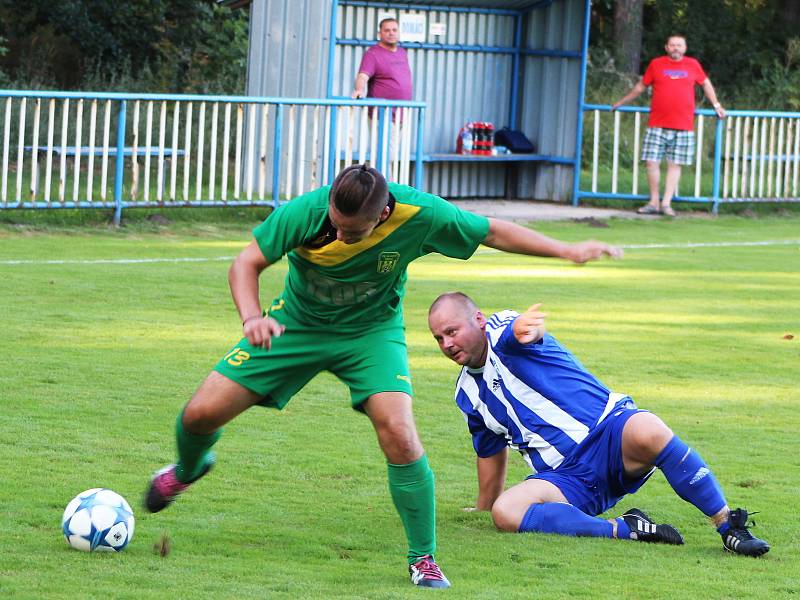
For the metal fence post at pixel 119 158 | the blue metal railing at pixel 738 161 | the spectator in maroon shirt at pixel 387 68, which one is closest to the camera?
the metal fence post at pixel 119 158

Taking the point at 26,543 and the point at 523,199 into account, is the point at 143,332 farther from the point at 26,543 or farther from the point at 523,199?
the point at 523,199

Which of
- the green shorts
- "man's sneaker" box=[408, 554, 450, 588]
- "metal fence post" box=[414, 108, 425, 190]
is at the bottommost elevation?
"man's sneaker" box=[408, 554, 450, 588]

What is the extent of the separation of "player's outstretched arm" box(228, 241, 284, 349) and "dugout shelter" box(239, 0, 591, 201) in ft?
46.9

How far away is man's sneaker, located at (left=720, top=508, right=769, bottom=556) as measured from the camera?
5711 millimetres

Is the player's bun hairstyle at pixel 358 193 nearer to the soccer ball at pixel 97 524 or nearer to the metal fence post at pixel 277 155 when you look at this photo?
the soccer ball at pixel 97 524

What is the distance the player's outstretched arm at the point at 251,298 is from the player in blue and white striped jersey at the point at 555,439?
875 mm

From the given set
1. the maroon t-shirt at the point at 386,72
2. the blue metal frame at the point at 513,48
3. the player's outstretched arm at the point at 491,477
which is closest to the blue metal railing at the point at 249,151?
the maroon t-shirt at the point at 386,72

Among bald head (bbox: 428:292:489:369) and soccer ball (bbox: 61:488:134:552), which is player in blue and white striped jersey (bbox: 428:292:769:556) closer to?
bald head (bbox: 428:292:489:369)

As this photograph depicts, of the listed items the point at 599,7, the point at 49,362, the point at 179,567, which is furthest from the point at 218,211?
the point at 599,7

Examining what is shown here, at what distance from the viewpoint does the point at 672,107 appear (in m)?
19.2

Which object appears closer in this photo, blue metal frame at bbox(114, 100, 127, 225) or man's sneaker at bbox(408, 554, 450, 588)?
man's sneaker at bbox(408, 554, 450, 588)

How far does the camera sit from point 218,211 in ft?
55.8

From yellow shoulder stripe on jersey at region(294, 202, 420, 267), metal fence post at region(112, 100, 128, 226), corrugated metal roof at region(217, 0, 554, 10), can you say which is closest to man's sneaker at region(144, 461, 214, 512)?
yellow shoulder stripe on jersey at region(294, 202, 420, 267)

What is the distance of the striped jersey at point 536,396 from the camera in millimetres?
6141
